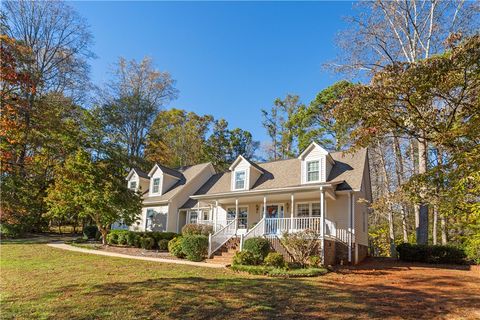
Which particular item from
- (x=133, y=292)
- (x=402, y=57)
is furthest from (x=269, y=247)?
(x=402, y=57)

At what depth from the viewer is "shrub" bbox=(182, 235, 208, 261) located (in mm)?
15484

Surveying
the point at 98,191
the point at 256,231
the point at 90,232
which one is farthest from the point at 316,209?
the point at 90,232

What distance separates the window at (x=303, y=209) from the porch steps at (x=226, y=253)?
4055 millimetres

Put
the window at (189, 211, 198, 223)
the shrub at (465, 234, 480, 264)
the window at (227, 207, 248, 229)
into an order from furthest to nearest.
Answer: the window at (189, 211, 198, 223) → the window at (227, 207, 248, 229) → the shrub at (465, 234, 480, 264)

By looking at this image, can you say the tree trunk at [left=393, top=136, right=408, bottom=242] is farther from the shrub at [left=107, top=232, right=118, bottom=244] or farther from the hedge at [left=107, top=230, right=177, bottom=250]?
the shrub at [left=107, top=232, right=118, bottom=244]

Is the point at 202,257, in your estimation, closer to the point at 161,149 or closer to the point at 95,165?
the point at 95,165

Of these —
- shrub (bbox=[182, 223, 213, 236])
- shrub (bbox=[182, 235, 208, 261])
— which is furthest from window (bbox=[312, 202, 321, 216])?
shrub (bbox=[182, 223, 213, 236])

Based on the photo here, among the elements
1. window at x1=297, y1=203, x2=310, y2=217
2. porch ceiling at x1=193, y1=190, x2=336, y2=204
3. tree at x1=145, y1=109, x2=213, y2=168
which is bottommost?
window at x1=297, y1=203, x2=310, y2=217

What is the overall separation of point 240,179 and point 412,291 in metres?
13.2

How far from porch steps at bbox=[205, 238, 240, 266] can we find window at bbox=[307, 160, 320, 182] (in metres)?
5.28

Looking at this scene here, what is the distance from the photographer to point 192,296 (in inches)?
298

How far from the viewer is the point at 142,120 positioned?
115ft

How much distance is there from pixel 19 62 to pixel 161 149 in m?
30.1

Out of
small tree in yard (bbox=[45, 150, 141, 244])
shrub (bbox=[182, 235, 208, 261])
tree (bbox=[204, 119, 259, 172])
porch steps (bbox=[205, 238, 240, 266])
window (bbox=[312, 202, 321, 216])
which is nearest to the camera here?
porch steps (bbox=[205, 238, 240, 266])
